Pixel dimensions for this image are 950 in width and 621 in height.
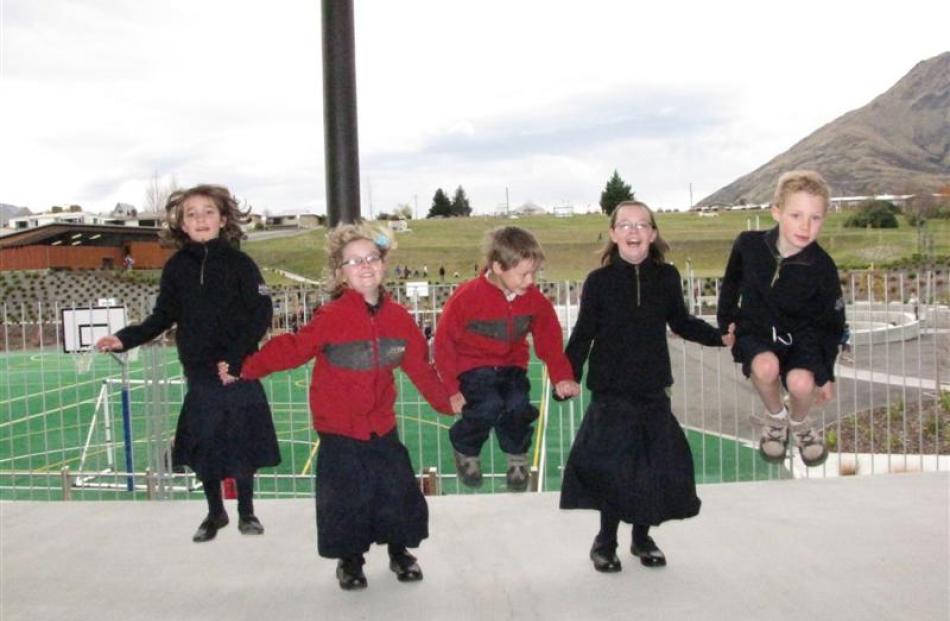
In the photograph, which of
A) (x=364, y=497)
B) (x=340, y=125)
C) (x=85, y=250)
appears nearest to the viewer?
(x=364, y=497)

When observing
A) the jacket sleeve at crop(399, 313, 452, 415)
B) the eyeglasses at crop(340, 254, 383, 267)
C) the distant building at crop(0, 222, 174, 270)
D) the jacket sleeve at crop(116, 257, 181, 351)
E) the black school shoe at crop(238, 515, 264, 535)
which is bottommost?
the black school shoe at crop(238, 515, 264, 535)

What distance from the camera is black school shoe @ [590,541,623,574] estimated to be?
2664 mm

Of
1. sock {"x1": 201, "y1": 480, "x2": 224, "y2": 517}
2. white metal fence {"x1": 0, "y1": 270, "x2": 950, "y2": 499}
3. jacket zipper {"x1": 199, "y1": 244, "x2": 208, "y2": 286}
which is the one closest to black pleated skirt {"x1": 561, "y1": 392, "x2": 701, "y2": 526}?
white metal fence {"x1": 0, "y1": 270, "x2": 950, "y2": 499}

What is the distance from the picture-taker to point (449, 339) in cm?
286

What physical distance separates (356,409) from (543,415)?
916cm

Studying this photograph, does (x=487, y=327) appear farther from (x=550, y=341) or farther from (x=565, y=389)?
(x=565, y=389)

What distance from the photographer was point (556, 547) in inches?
116

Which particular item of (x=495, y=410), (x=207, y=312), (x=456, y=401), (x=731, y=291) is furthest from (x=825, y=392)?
(x=207, y=312)

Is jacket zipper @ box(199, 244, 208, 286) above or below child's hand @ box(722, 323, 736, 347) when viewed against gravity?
above

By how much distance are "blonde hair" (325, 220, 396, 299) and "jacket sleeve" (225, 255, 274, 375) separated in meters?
0.26

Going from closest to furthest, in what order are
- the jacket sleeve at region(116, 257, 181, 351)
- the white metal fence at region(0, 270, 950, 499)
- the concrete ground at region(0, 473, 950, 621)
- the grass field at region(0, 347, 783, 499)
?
the concrete ground at region(0, 473, 950, 621) → the jacket sleeve at region(116, 257, 181, 351) → the white metal fence at region(0, 270, 950, 499) → the grass field at region(0, 347, 783, 499)

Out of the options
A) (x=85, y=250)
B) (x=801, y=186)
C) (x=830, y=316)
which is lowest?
(x=830, y=316)

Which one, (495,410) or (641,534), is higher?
(495,410)

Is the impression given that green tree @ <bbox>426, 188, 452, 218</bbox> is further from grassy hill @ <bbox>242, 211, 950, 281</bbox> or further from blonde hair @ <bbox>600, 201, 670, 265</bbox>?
blonde hair @ <bbox>600, 201, 670, 265</bbox>
